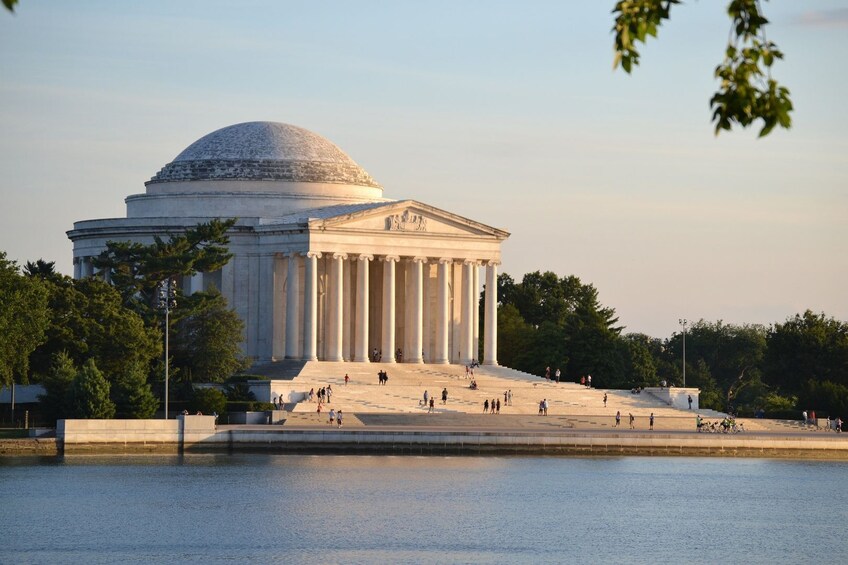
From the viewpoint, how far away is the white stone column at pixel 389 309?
123312mm

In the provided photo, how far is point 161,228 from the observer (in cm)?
12456

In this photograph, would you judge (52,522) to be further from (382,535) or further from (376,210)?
(376,210)

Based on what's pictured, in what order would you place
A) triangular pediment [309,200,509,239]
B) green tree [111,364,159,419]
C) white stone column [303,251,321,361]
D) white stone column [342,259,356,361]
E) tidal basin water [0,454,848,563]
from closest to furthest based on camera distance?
tidal basin water [0,454,848,563], green tree [111,364,159,419], white stone column [303,251,321,361], triangular pediment [309,200,509,239], white stone column [342,259,356,361]

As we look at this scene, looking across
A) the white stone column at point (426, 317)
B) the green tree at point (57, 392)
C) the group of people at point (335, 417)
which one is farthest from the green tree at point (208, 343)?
the white stone column at point (426, 317)

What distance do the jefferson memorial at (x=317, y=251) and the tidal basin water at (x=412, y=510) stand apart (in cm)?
3175

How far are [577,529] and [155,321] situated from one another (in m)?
46.4

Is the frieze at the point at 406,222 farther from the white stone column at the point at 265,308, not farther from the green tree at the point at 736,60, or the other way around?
the green tree at the point at 736,60

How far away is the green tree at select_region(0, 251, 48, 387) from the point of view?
93.7 m

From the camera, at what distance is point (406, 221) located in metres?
123

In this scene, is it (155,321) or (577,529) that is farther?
(155,321)

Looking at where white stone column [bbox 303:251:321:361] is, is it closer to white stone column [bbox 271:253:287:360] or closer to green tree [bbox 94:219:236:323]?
white stone column [bbox 271:253:287:360]

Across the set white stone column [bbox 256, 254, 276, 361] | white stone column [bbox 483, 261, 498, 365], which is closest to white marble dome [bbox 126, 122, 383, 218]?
white stone column [bbox 256, 254, 276, 361]

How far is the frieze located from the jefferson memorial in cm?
7

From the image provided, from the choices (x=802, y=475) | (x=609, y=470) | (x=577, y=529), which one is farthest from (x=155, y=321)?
(x=577, y=529)
